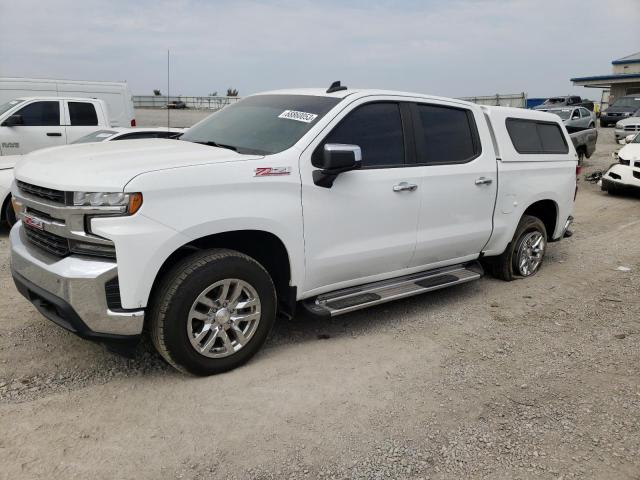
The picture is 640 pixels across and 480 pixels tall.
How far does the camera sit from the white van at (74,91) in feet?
41.4

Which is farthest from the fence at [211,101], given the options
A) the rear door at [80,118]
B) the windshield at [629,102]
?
the rear door at [80,118]

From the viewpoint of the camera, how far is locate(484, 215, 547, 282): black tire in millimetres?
5785

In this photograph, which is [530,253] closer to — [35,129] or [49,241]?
[49,241]

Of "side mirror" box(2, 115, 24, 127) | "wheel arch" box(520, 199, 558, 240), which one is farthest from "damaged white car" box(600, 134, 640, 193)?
"side mirror" box(2, 115, 24, 127)

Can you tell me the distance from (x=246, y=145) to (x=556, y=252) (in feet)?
16.3

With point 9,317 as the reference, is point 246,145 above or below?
above

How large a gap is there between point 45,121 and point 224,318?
911cm

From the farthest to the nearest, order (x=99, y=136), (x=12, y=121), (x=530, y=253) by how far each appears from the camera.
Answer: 1. (x=12, y=121)
2. (x=99, y=136)
3. (x=530, y=253)

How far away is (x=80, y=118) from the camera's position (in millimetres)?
11086

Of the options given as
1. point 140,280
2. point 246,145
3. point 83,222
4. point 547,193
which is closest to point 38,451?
point 140,280

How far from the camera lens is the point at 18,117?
1034 centimetres

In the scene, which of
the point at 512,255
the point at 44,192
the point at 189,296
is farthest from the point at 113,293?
the point at 512,255

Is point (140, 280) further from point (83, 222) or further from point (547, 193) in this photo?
point (547, 193)

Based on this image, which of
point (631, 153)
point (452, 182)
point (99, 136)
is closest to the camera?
point (452, 182)
